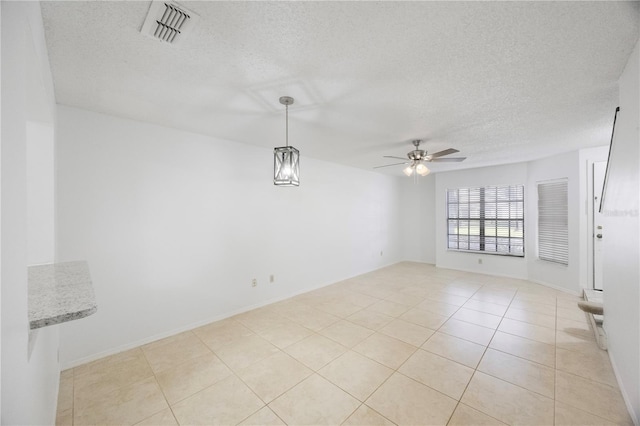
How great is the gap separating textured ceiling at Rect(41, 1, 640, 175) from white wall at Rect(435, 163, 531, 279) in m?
2.49

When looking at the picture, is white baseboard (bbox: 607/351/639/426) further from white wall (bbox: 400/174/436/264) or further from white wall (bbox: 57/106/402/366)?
white wall (bbox: 400/174/436/264)

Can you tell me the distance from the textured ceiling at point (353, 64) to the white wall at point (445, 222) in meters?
2.49

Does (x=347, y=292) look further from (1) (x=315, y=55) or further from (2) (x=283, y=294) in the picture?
(1) (x=315, y=55)

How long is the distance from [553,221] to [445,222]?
6.88ft

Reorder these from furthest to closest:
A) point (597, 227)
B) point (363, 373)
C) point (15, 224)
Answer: point (597, 227), point (363, 373), point (15, 224)

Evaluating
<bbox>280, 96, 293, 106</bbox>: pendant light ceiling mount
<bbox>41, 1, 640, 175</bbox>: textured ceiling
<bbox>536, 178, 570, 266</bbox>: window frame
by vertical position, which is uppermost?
<bbox>41, 1, 640, 175</bbox>: textured ceiling

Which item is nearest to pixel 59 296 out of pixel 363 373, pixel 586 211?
pixel 363 373

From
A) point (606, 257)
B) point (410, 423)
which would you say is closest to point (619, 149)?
point (606, 257)

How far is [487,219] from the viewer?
6035 millimetres

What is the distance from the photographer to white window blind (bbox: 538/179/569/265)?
15.2 feet

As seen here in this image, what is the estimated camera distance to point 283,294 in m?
4.36

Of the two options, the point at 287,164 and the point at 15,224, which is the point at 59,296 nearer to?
the point at 15,224

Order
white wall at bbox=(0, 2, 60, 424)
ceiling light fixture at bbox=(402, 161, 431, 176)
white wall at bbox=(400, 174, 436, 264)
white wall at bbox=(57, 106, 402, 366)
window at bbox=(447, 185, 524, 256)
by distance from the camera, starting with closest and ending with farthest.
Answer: white wall at bbox=(0, 2, 60, 424) → white wall at bbox=(57, 106, 402, 366) → ceiling light fixture at bbox=(402, 161, 431, 176) → window at bbox=(447, 185, 524, 256) → white wall at bbox=(400, 174, 436, 264)

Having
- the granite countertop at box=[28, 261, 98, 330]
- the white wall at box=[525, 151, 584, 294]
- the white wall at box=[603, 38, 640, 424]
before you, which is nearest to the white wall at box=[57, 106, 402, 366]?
the granite countertop at box=[28, 261, 98, 330]
